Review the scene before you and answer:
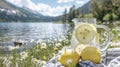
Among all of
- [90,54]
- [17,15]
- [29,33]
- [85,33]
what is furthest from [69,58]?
[17,15]

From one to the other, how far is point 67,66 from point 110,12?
204 ft

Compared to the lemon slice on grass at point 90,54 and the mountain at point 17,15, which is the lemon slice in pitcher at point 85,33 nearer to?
the lemon slice on grass at point 90,54

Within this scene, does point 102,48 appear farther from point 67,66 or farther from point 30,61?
point 30,61

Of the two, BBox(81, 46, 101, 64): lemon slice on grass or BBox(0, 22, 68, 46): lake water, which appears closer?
BBox(81, 46, 101, 64): lemon slice on grass

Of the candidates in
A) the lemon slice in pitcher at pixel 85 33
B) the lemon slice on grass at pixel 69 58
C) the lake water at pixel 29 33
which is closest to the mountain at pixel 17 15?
the lake water at pixel 29 33

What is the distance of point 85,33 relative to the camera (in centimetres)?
A: 209

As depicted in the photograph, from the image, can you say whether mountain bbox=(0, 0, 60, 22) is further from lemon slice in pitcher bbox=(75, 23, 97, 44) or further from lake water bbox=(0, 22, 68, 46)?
lemon slice in pitcher bbox=(75, 23, 97, 44)

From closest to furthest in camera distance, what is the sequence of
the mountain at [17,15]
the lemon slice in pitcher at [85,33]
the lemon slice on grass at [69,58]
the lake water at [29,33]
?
the lemon slice on grass at [69,58]
the lemon slice in pitcher at [85,33]
the lake water at [29,33]
the mountain at [17,15]

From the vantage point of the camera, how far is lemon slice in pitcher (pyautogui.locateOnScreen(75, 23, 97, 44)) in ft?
6.89

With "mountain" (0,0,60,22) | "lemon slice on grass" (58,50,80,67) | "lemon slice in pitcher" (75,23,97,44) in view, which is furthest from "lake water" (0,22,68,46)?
"mountain" (0,0,60,22)

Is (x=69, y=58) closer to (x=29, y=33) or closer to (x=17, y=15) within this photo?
(x=29, y=33)

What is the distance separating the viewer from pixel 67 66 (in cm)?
194

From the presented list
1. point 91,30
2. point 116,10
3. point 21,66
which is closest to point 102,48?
point 91,30

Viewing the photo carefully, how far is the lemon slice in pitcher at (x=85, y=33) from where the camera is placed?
210 cm
